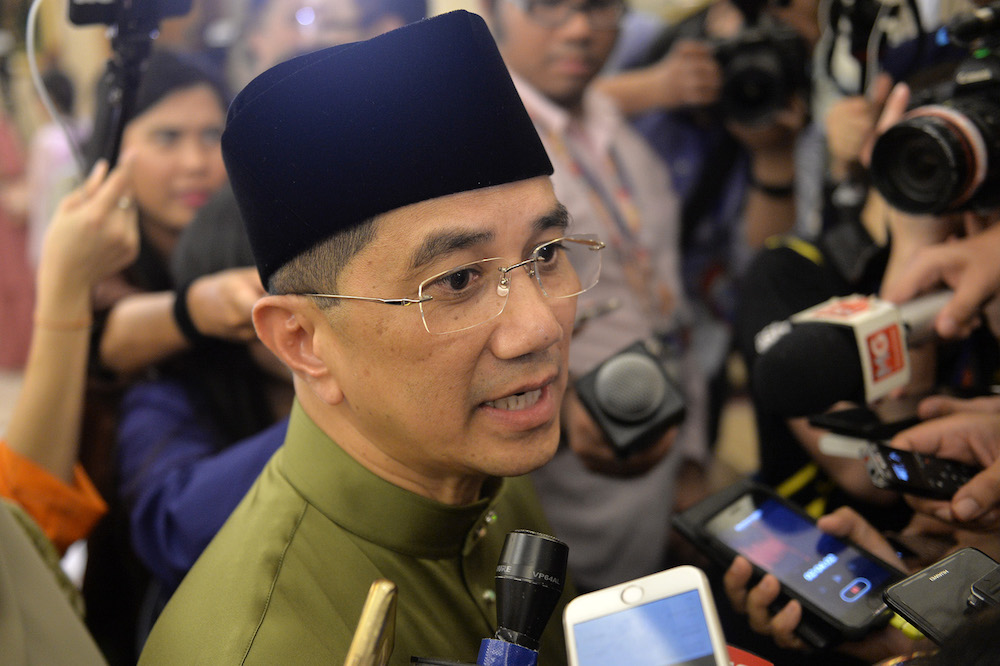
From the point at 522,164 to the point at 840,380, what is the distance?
1.91 feet

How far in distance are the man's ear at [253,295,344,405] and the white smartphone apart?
0.47 metres

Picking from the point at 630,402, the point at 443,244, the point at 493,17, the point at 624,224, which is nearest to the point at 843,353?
the point at 630,402

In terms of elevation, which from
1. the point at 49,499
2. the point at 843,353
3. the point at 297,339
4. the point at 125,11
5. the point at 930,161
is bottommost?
the point at 49,499

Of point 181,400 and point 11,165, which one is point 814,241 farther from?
point 11,165

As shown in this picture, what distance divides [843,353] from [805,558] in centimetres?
30

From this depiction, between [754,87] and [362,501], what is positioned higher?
[754,87]

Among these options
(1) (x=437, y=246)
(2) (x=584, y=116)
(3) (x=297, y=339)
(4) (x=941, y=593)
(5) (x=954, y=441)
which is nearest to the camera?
(4) (x=941, y=593)

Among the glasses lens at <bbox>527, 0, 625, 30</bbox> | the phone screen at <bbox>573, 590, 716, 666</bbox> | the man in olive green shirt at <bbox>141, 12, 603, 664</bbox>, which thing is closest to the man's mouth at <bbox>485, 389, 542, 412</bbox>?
the man in olive green shirt at <bbox>141, 12, 603, 664</bbox>

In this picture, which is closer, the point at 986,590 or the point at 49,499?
the point at 986,590

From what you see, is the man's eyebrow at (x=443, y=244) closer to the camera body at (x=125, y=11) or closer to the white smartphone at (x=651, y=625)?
the white smartphone at (x=651, y=625)

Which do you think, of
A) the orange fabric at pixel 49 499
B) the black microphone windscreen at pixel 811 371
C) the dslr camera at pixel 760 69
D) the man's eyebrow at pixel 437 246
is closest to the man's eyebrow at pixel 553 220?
the man's eyebrow at pixel 437 246

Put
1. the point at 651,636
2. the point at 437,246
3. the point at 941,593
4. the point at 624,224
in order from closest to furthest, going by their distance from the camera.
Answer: the point at 651,636
the point at 941,593
the point at 437,246
the point at 624,224

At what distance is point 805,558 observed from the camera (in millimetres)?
1219

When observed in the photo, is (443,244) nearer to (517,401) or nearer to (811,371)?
(517,401)
